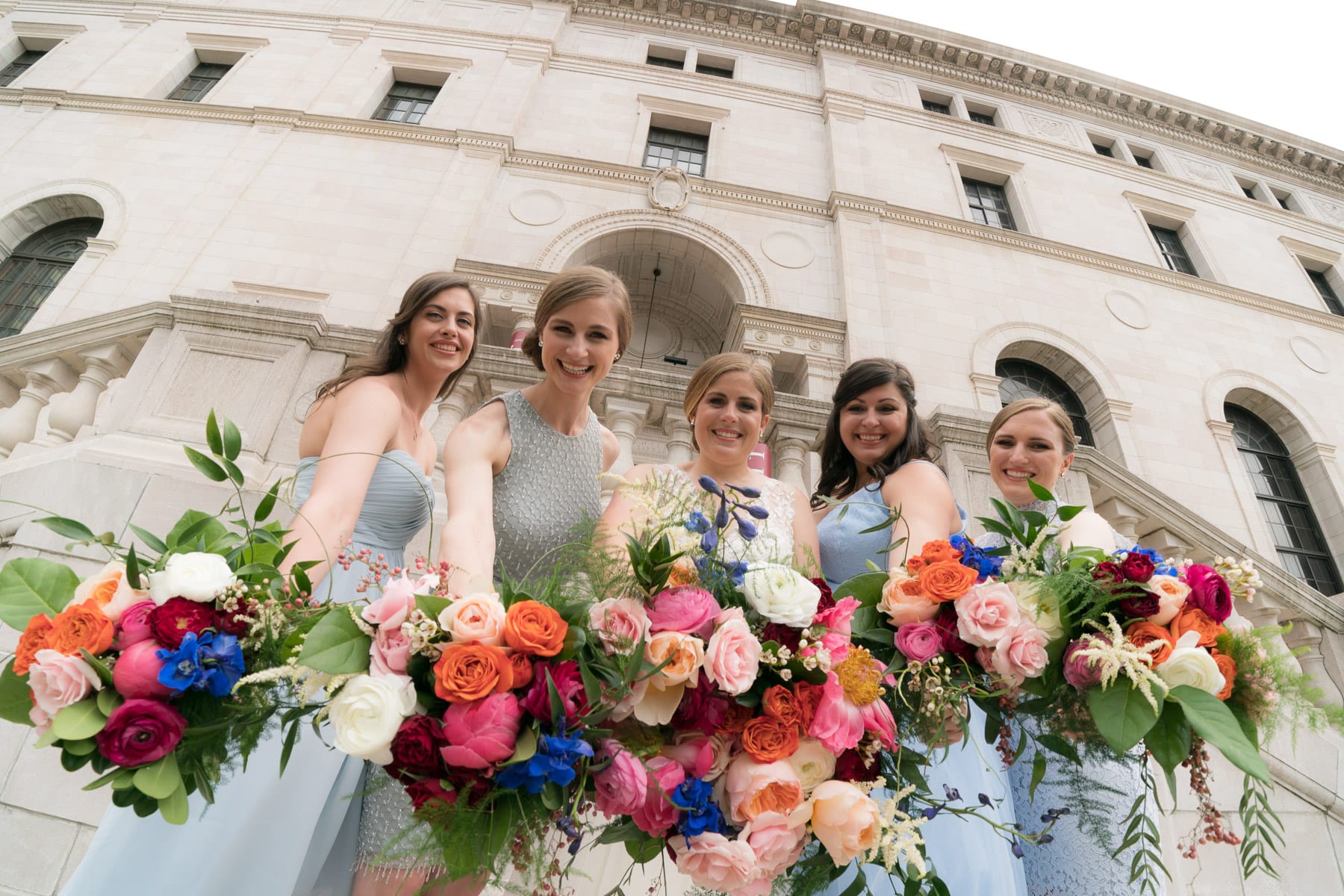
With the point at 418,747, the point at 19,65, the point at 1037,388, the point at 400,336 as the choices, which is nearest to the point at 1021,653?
the point at 418,747

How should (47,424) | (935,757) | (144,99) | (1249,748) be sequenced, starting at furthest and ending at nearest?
(144,99)
(47,424)
(935,757)
(1249,748)

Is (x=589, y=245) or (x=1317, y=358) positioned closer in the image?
(x=589, y=245)

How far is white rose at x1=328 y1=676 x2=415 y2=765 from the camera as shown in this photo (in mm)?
966

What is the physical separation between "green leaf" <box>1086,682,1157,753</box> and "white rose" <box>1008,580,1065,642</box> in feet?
0.46

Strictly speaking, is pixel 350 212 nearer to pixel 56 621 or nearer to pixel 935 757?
pixel 56 621

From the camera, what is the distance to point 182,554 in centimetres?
123

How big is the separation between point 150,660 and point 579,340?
157 centimetres

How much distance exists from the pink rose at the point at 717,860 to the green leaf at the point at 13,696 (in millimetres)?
1333

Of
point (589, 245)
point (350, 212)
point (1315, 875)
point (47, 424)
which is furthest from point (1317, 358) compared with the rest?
point (47, 424)

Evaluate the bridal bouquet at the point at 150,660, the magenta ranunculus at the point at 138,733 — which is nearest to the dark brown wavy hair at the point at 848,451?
the bridal bouquet at the point at 150,660

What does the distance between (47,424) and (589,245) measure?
7.93 metres

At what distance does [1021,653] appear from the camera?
3.98 ft

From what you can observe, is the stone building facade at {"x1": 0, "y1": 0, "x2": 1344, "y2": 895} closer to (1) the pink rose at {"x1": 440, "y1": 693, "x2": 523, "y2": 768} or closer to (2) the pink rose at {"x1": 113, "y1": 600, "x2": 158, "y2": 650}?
(2) the pink rose at {"x1": 113, "y1": 600, "x2": 158, "y2": 650}

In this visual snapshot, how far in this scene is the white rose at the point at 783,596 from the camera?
1.13 metres
